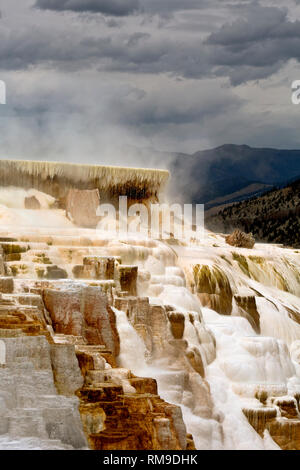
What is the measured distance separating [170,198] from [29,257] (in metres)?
18.7

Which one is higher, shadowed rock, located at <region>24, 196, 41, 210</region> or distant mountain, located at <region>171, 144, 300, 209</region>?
distant mountain, located at <region>171, 144, 300, 209</region>

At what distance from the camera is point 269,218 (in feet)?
198

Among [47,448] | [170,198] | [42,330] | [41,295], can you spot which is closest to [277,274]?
[170,198]

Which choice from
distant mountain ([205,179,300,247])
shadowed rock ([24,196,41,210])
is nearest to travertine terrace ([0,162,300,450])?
shadowed rock ([24,196,41,210])

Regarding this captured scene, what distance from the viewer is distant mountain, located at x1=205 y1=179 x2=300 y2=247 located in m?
56.8

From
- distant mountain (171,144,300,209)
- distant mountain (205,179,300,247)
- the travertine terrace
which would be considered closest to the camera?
the travertine terrace

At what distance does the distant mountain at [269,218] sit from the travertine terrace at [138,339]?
2049 centimetres

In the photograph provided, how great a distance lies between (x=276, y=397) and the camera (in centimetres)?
2439

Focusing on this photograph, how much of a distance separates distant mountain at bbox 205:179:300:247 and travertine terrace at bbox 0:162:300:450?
67.2ft

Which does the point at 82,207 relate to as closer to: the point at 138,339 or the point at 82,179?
the point at 82,179

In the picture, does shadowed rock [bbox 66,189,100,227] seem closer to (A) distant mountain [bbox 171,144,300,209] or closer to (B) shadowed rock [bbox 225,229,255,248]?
(B) shadowed rock [bbox 225,229,255,248]

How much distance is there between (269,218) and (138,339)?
3788 cm

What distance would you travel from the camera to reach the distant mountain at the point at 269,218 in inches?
2237
